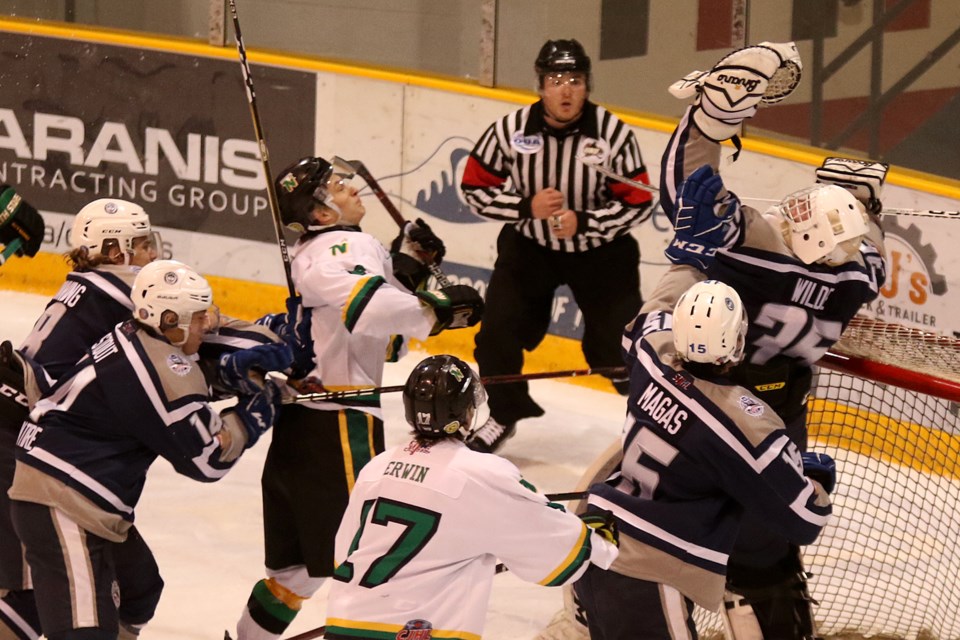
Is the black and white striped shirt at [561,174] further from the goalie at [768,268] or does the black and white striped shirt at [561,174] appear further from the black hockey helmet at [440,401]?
the black hockey helmet at [440,401]

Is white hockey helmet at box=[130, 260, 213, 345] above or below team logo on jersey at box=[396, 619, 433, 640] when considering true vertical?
above

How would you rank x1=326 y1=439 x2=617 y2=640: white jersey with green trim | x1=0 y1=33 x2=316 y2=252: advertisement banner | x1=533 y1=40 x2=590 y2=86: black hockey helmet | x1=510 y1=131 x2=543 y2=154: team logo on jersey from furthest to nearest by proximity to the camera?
x1=0 y1=33 x2=316 y2=252: advertisement banner < x1=510 y1=131 x2=543 y2=154: team logo on jersey < x1=533 y1=40 x2=590 y2=86: black hockey helmet < x1=326 y1=439 x2=617 y2=640: white jersey with green trim

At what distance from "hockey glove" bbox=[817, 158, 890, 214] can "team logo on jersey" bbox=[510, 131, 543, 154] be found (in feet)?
5.53

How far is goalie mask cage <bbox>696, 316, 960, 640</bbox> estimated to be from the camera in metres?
3.63

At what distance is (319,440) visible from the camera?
11.8 feet

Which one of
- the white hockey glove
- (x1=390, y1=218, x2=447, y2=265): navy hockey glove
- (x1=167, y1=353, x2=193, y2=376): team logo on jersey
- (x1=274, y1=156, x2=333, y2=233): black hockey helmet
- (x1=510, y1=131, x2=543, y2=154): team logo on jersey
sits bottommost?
(x1=167, y1=353, x2=193, y2=376): team logo on jersey

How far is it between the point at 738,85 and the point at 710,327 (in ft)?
1.83

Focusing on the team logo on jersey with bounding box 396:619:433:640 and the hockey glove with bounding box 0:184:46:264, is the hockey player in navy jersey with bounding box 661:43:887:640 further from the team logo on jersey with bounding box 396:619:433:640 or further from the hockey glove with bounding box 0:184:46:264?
the hockey glove with bounding box 0:184:46:264

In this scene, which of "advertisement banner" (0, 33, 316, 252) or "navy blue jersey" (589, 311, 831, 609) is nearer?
"navy blue jersey" (589, 311, 831, 609)

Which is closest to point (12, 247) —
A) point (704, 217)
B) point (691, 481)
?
point (704, 217)

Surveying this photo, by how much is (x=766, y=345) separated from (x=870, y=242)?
38cm

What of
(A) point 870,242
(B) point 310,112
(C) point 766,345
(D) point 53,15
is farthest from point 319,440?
(D) point 53,15

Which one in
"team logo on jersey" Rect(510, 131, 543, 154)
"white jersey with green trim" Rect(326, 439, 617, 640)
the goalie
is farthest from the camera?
"team logo on jersey" Rect(510, 131, 543, 154)

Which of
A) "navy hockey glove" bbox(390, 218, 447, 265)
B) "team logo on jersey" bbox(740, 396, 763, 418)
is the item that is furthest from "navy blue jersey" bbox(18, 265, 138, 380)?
"team logo on jersey" bbox(740, 396, 763, 418)
